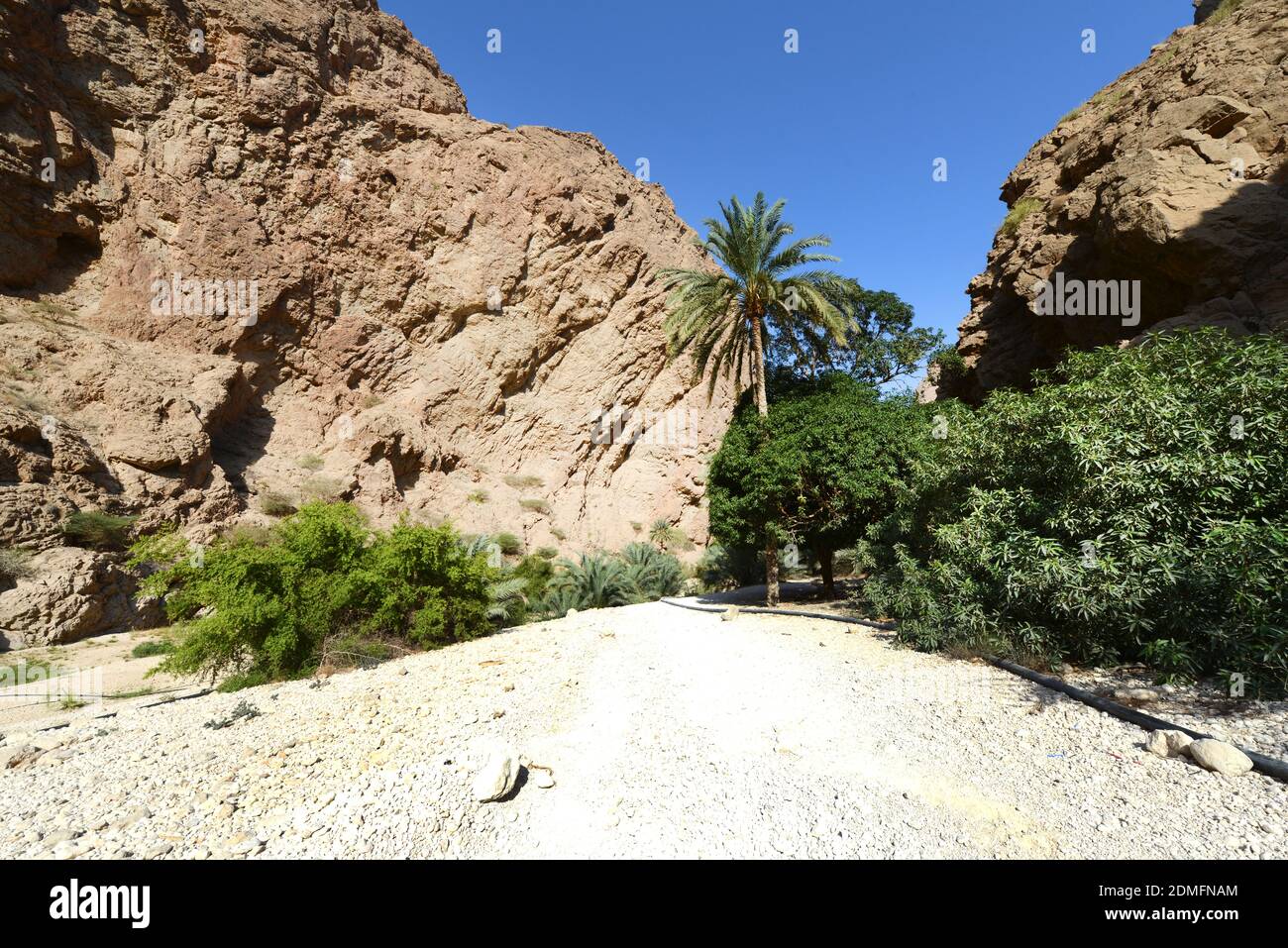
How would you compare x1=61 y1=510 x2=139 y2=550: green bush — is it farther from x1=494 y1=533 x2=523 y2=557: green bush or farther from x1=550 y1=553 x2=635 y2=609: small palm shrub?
x1=494 y1=533 x2=523 y2=557: green bush

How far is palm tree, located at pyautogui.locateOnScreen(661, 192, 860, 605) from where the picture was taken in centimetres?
1226

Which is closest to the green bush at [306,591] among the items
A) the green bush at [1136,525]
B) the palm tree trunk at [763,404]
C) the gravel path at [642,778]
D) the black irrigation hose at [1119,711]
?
the gravel path at [642,778]

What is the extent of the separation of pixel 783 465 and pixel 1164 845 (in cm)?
853

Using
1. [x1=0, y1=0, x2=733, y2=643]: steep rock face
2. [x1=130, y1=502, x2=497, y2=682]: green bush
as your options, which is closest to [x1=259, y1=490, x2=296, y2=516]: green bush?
[x1=0, y1=0, x2=733, y2=643]: steep rock face

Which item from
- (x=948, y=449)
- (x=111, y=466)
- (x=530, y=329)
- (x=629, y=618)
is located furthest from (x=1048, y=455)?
(x=530, y=329)

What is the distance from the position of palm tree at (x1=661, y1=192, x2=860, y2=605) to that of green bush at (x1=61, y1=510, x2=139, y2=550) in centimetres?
1432

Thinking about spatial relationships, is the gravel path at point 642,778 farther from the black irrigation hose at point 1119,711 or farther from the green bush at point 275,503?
the green bush at point 275,503

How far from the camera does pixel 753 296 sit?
12.8 meters

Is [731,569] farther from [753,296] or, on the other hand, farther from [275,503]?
[275,503]

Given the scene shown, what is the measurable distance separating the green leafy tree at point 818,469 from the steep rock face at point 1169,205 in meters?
6.69

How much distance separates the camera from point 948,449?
24.0 feet

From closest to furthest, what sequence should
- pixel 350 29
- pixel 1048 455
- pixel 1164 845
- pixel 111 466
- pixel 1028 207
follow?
pixel 1164 845 → pixel 1048 455 → pixel 111 466 → pixel 1028 207 → pixel 350 29

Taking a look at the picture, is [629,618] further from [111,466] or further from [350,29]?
[350,29]
